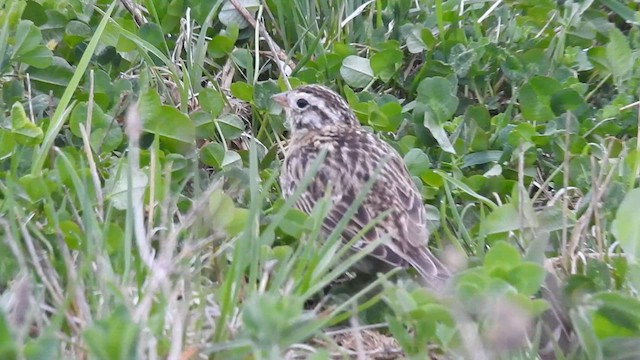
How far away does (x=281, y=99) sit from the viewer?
5.81 meters

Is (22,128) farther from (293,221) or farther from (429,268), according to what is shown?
(429,268)

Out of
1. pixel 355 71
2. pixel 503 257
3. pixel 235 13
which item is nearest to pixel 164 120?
pixel 355 71

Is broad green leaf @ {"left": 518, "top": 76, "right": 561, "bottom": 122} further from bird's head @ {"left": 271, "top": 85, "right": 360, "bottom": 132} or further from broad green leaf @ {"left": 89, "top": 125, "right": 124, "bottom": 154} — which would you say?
broad green leaf @ {"left": 89, "top": 125, "right": 124, "bottom": 154}

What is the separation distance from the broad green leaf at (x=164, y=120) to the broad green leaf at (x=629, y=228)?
1793mm

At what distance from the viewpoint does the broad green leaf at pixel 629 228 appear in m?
4.20

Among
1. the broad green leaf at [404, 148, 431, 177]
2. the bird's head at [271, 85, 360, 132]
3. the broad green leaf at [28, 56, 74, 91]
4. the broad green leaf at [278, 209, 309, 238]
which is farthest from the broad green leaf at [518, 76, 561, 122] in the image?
the broad green leaf at [28, 56, 74, 91]

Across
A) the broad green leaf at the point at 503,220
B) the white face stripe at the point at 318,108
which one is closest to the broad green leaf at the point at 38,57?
the white face stripe at the point at 318,108

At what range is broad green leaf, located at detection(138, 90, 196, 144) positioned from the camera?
5.07m

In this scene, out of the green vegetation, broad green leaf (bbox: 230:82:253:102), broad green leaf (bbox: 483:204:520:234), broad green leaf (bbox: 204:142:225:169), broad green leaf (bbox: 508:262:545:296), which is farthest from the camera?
broad green leaf (bbox: 230:82:253:102)

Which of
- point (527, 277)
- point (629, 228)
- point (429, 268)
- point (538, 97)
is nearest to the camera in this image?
point (527, 277)

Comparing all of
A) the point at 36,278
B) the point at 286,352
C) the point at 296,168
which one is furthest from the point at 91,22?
the point at 286,352

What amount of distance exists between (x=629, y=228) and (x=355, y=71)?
7.14 feet

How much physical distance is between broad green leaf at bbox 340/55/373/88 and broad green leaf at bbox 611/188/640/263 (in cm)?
207

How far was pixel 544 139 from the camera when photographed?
220 inches
